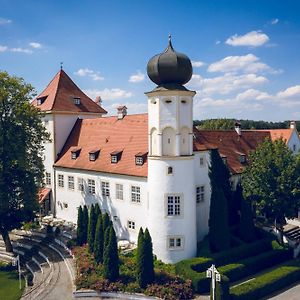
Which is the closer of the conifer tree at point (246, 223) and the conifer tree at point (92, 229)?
the conifer tree at point (92, 229)

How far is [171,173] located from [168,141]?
8.77 feet

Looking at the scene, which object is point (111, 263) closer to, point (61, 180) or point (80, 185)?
point (80, 185)

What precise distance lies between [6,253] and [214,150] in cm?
2271

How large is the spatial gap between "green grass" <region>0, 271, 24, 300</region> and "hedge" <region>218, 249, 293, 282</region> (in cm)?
1594

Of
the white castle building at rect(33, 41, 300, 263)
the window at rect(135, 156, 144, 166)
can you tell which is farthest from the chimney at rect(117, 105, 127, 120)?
the window at rect(135, 156, 144, 166)

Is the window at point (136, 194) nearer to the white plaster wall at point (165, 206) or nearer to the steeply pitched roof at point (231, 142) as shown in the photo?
the white plaster wall at point (165, 206)

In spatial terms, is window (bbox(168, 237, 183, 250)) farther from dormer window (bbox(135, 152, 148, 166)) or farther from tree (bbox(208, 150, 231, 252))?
dormer window (bbox(135, 152, 148, 166))

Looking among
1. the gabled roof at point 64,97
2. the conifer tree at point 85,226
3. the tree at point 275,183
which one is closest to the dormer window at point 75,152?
the gabled roof at point 64,97

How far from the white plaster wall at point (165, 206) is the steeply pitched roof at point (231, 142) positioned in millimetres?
5753

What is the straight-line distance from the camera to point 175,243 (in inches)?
1220

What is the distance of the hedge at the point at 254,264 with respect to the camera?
29.6 m

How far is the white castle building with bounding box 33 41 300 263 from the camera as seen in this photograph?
30.8m

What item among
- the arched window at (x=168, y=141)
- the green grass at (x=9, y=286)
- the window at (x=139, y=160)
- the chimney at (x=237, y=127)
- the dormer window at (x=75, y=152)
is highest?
the chimney at (x=237, y=127)

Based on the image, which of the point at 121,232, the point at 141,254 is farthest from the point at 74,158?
the point at 141,254
